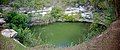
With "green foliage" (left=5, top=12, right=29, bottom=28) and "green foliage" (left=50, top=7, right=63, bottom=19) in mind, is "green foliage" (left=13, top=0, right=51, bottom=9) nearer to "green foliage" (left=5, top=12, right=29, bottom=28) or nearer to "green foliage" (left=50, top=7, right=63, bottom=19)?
"green foliage" (left=50, top=7, right=63, bottom=19)

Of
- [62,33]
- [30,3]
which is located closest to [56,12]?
[30,3]

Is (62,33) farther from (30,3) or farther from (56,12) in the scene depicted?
(30,3)


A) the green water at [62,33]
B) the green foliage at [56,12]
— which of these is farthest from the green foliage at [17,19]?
the green foliage at [56,12]

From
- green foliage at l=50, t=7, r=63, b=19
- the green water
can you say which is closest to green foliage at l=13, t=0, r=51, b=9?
green foliage at l=50, t=7, r=63, b=19

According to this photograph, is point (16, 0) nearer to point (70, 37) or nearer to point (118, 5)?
point (70, 37)

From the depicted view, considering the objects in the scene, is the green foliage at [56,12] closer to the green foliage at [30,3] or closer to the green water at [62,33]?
the green water at [62,33]
